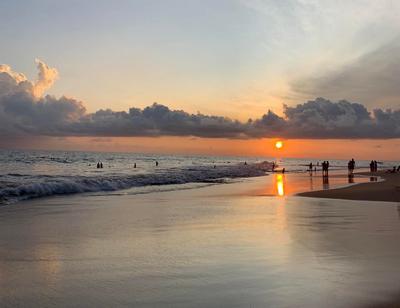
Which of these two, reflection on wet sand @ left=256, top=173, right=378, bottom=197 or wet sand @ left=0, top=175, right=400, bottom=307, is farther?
reflection on wet sand @ left=256, top=173, right=378, bottom=197

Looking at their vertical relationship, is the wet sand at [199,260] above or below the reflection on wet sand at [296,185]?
above

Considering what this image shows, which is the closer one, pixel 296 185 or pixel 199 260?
pixel 199 260

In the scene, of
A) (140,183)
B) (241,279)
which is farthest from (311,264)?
(140,183)

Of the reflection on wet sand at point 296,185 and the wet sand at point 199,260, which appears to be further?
the reflection on wet sand at point 296,185

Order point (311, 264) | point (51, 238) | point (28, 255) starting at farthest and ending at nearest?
point (51, 238) < point (28, 255) < point (311, 264)

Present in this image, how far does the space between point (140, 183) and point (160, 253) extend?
104ft

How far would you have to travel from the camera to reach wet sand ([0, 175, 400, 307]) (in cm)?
698

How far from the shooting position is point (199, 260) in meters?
9.46

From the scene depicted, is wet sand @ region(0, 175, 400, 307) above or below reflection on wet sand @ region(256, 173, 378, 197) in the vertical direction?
above

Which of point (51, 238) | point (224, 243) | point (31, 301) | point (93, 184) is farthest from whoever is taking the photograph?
point (93, 184)

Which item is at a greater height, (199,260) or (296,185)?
(199,260)

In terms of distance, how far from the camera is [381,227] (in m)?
14.0

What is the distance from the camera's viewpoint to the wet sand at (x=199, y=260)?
6.98 meters

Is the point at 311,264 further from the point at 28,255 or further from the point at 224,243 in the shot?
the point at 28,255
